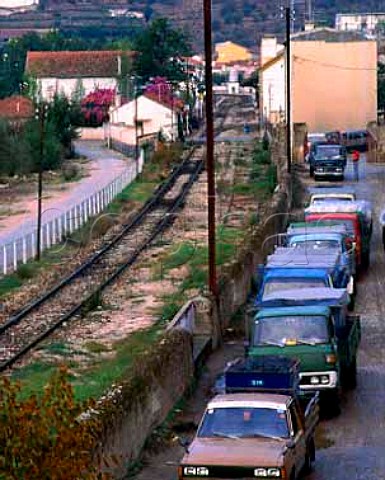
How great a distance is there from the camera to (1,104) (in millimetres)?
113188

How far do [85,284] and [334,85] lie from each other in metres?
50.2

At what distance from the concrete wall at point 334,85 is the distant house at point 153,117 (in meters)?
16.9

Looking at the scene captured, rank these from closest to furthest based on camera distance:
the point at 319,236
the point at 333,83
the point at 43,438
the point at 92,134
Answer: the point at 43,438 → the point at 319,236 → the point at 333,83 → the point at 92,134

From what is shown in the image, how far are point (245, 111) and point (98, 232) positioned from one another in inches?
3719

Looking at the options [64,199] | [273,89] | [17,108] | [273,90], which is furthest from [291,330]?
[17,108]

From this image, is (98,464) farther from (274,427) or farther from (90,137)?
(90,137)

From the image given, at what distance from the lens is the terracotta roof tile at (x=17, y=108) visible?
10376 centimetres

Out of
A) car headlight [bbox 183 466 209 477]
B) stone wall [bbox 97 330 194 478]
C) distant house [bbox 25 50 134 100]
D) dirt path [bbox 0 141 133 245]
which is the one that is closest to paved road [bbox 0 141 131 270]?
dirt path [bbox 0 141 133 245]

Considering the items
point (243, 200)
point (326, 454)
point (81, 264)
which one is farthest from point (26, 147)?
point (326, 454)

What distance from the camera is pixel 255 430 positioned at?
1450 centimetres

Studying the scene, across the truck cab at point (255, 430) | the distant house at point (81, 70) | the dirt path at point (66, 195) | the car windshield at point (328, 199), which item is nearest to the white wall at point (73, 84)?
the distant house at point (81, 70)

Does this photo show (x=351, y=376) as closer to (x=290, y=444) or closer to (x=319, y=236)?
(x=290, y=444)

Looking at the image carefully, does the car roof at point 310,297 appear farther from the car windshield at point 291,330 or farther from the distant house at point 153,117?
the distant house at point 153,117

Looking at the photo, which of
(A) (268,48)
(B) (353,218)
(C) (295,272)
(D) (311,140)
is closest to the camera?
(C) (295,272)
